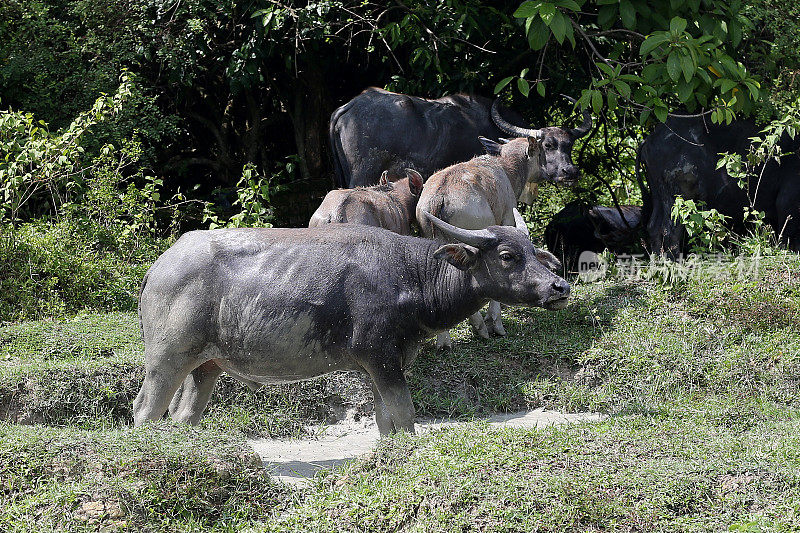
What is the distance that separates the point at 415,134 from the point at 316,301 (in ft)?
16.5

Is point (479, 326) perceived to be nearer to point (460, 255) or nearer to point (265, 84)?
point (460, 255)

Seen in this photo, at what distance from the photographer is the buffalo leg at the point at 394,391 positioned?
6.07m

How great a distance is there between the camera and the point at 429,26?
10.7 metres

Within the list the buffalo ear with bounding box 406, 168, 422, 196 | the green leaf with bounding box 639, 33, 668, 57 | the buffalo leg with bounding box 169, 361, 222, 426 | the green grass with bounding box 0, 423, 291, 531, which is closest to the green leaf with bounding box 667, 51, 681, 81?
the green leaf with bounding box 639, 33, 668, 57

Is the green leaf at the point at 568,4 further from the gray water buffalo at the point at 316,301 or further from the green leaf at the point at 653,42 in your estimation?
the gray water buffalo at the point at 316,301

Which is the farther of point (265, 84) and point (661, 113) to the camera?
point (265, 84)

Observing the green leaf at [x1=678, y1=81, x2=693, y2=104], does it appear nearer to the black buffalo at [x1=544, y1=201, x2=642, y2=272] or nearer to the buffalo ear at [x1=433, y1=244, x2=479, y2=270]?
the black buffalo at [x1=544, y1=201, x2=642, y2=272]

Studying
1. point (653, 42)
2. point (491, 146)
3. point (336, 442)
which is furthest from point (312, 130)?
point (336, 442)

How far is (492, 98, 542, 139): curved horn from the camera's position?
10.6 metres

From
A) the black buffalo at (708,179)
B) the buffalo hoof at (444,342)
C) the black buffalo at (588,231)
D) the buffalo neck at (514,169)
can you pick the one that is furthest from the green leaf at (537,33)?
the black buffalo at (588,231)

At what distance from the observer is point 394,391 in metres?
6.09

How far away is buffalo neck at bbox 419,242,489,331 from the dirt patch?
2.84 ft

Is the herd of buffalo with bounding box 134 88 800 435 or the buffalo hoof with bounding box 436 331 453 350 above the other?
the herd of buffalo with bounding box 134 88 800 435

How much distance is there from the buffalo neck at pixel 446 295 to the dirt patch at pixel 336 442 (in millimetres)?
866
